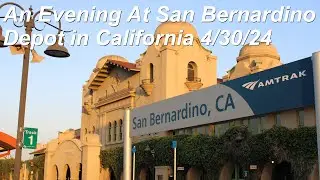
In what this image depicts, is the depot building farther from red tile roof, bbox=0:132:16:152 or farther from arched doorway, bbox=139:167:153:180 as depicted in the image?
red tile roof, bbox=0:132:16:152

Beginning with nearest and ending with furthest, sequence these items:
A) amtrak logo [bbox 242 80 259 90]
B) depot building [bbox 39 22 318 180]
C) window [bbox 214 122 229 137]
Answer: amtrak logo [bbox 242 80 259 90] < depot building [bbox 39 22 318 180] < window [bbox 214 122 229 137]

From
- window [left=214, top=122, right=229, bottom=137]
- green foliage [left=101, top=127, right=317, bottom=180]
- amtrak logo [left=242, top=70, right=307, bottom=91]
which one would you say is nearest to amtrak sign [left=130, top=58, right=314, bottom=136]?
amtrak logo [left=242, top=70, right=307, bottom=91]

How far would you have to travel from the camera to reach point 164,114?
29.5 meters

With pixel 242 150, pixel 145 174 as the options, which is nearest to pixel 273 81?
pixel 242 150

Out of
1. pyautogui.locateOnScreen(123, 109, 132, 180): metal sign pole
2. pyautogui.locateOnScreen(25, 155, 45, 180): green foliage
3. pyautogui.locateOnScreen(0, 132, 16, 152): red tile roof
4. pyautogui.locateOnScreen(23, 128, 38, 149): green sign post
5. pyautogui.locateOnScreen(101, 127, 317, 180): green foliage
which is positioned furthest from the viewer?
pyautogui.locateOnScreen(25, 155, 45, 180): green foliage

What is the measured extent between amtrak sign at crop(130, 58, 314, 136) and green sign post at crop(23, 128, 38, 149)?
593 centimetres

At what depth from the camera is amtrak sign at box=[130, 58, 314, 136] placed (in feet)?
69.8

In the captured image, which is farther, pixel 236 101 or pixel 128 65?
pixel 128 65

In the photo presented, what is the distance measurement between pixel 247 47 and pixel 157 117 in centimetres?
1794

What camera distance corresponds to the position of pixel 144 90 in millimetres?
37688

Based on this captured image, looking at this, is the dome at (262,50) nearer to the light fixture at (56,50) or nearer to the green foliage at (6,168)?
the green foliage at (6,168)

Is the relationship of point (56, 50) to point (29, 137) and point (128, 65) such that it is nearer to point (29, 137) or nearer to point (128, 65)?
A: point (29, 137)

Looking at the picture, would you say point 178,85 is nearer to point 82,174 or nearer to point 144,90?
point 144,90

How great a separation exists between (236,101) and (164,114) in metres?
6.17
